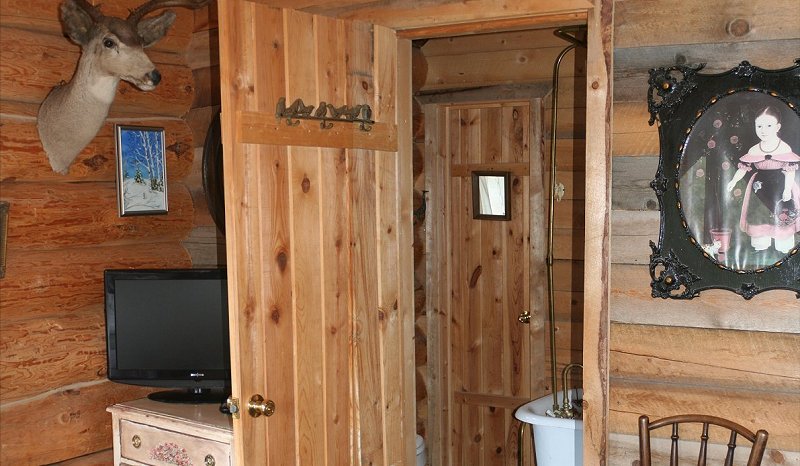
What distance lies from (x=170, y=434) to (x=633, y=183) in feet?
6.02

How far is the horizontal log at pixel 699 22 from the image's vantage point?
8.12 feet

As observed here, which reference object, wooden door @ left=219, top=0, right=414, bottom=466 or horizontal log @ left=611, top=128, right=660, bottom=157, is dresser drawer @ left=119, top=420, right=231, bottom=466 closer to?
wooden door @ left=219, top=0, right=414, bottom=466

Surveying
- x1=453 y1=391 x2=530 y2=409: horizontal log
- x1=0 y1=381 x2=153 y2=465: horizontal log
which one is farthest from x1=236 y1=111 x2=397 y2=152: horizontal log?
x1=453 y1=391 x2=530 y2=409: horizontal log

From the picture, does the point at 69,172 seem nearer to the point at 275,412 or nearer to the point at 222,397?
the point at 222,397

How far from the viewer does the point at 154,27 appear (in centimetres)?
339

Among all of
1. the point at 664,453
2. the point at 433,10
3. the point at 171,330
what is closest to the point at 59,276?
the point at 171,330

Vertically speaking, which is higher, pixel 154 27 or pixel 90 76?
pixel 154 27

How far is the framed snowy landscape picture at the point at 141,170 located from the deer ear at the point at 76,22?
43 cm

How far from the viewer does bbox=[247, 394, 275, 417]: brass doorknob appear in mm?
2586

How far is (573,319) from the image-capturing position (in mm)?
4262

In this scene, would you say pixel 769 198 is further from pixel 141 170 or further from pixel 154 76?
pixel 141 170

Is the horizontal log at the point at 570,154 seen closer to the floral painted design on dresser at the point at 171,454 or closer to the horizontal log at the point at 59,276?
the horizontal log at the point at 59,276

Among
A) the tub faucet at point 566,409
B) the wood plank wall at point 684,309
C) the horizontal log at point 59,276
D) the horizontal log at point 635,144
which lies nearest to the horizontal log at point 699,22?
the wood plank wall at point 684,309

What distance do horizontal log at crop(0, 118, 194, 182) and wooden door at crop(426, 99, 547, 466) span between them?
4.45 ft
